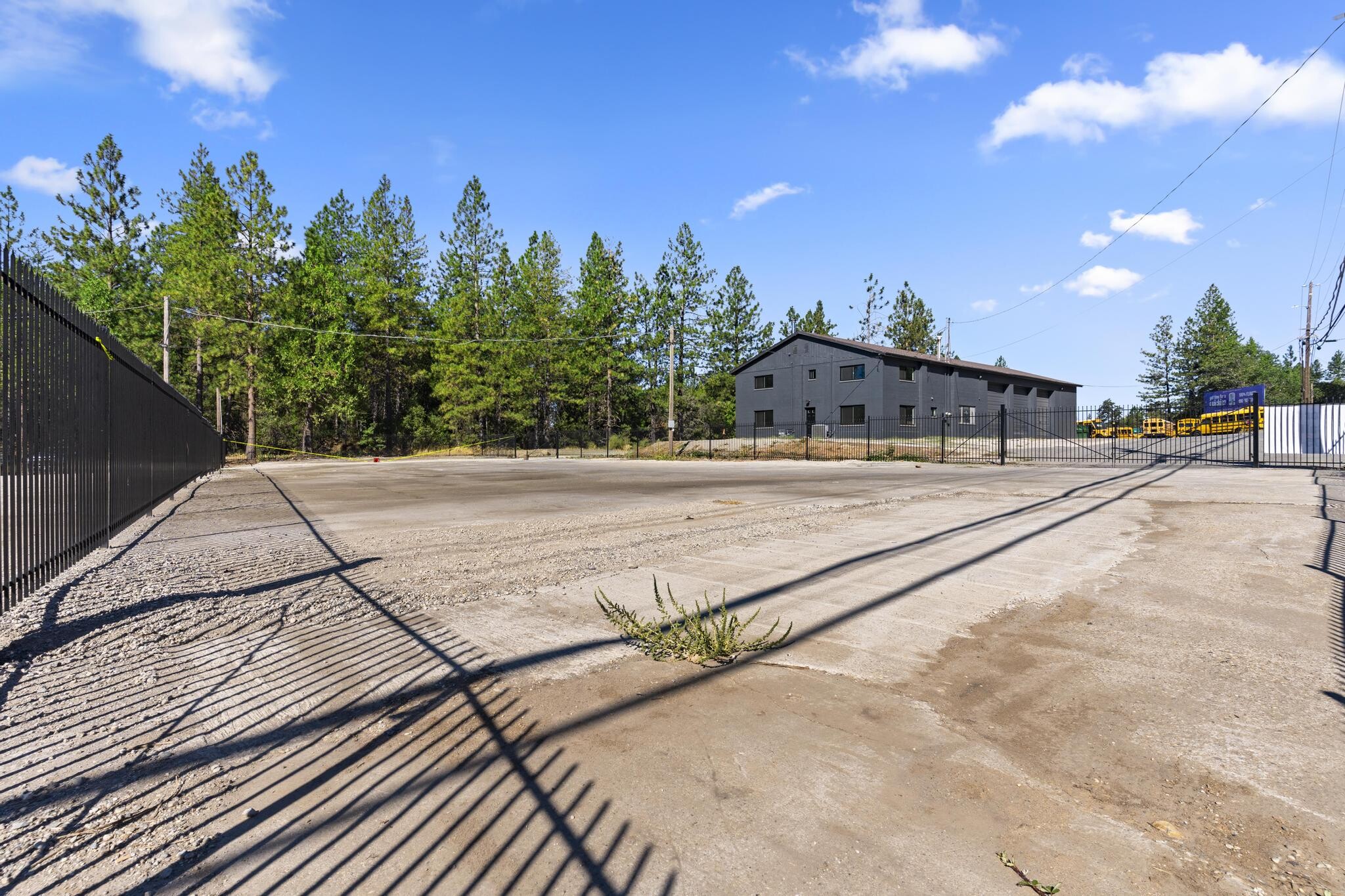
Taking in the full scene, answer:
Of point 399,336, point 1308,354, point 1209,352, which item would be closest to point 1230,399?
point 1308,354

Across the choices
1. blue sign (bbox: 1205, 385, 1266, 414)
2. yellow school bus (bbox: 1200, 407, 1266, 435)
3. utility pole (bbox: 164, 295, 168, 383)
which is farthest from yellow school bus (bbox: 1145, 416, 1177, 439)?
utility pole (bbox: 164, 295, 168, 383)

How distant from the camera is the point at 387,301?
47.9 metres

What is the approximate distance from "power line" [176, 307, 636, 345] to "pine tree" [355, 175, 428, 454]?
397 millimetres

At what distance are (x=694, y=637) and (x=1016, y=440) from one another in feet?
144

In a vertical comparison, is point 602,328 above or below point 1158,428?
above

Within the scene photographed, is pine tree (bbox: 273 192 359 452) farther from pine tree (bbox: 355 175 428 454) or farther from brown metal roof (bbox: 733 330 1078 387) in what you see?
brown metal roof (bbox: 733 330 1078 387)

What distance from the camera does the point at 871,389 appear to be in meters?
42.9

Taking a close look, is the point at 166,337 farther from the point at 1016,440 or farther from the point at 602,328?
the point at 1016,440

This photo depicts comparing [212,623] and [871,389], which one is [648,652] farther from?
[871,389]

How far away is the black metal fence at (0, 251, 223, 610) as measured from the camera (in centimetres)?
430

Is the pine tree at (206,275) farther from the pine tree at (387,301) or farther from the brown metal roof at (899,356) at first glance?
the brown metal roof at (899,356)

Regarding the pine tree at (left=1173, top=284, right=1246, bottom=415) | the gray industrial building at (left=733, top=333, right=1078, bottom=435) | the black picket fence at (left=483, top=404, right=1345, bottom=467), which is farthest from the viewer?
the pine tree at (left=1173, top=284, right=1246, bottom=415)

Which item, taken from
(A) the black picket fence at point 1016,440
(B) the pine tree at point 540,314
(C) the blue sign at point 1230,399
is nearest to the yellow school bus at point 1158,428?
(A) the black picket fence at point 1016,440

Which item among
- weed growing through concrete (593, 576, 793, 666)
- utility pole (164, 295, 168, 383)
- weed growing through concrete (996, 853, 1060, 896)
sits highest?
utility pole (164, 295, 168, 383)
